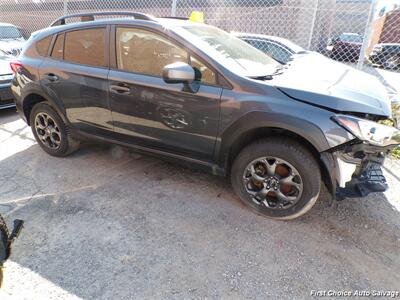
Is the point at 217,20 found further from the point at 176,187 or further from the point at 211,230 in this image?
the point at 211,230

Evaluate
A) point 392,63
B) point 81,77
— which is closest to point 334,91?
point 81,77

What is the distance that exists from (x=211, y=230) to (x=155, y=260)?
0.55m

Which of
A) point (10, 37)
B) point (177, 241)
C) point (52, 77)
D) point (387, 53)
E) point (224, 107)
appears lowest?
point (177, 241)

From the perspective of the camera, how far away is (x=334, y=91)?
2.39m

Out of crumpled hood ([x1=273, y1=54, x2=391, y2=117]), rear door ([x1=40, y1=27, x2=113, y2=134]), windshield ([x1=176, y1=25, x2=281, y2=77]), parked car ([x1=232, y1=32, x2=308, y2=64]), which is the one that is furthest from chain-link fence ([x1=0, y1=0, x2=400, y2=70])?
rear door ([x1=40, y1=27, x2=113, y2=134])

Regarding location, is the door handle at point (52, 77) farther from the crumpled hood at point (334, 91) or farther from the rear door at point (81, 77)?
the crumpled hood at point (334, 91)

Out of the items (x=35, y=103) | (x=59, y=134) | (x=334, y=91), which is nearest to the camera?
(x=334, y=91)

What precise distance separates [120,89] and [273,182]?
5.57 feet

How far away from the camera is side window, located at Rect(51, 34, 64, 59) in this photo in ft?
11.3

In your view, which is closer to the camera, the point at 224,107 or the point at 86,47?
the point at 224,107

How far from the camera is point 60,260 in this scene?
7.45ft

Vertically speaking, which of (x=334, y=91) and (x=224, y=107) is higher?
(x=334, y=91)

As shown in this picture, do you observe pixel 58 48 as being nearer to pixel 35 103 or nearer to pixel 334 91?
pixel 35 103

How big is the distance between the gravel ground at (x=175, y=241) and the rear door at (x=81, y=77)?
Answer: 655 mm
